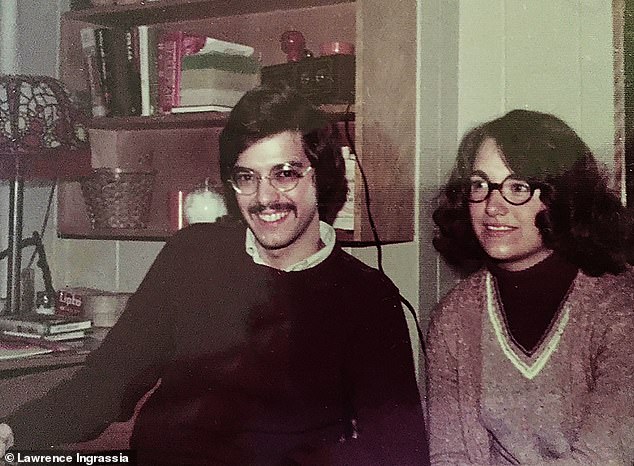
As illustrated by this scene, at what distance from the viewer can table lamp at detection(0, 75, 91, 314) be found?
1.15 meters

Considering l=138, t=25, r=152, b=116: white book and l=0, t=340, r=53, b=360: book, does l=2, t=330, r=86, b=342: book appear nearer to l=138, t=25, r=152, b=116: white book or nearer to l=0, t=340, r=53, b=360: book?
l=0, t=340, r=53, b=360: book

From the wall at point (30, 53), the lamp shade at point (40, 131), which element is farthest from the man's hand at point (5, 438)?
the lamp shade at point (40, 131)

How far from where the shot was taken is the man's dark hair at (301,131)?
0.98m

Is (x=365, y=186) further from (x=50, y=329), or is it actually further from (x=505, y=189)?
(x=50, y=329)

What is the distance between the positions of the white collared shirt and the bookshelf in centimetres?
3

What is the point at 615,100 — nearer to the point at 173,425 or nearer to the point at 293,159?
the point at 293,159

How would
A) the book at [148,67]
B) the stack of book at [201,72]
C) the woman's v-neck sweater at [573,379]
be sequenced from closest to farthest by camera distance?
the woman's v-neck sweater at [573,379] → the stack of book at [201,72] → the book at [148,67]

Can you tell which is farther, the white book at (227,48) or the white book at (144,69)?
the white book at (144,69)

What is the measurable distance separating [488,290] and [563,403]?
171 mm

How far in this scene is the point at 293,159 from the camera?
962 millimetres

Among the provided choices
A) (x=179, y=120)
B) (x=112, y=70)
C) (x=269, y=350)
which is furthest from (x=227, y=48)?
(x=269, y=350)

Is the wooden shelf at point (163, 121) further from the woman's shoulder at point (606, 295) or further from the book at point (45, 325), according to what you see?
the woman's shoulder at point (606, 295)

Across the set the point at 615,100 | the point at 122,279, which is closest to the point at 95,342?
the point at 122,279

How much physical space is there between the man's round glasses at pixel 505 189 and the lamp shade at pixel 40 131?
66 centimetres
